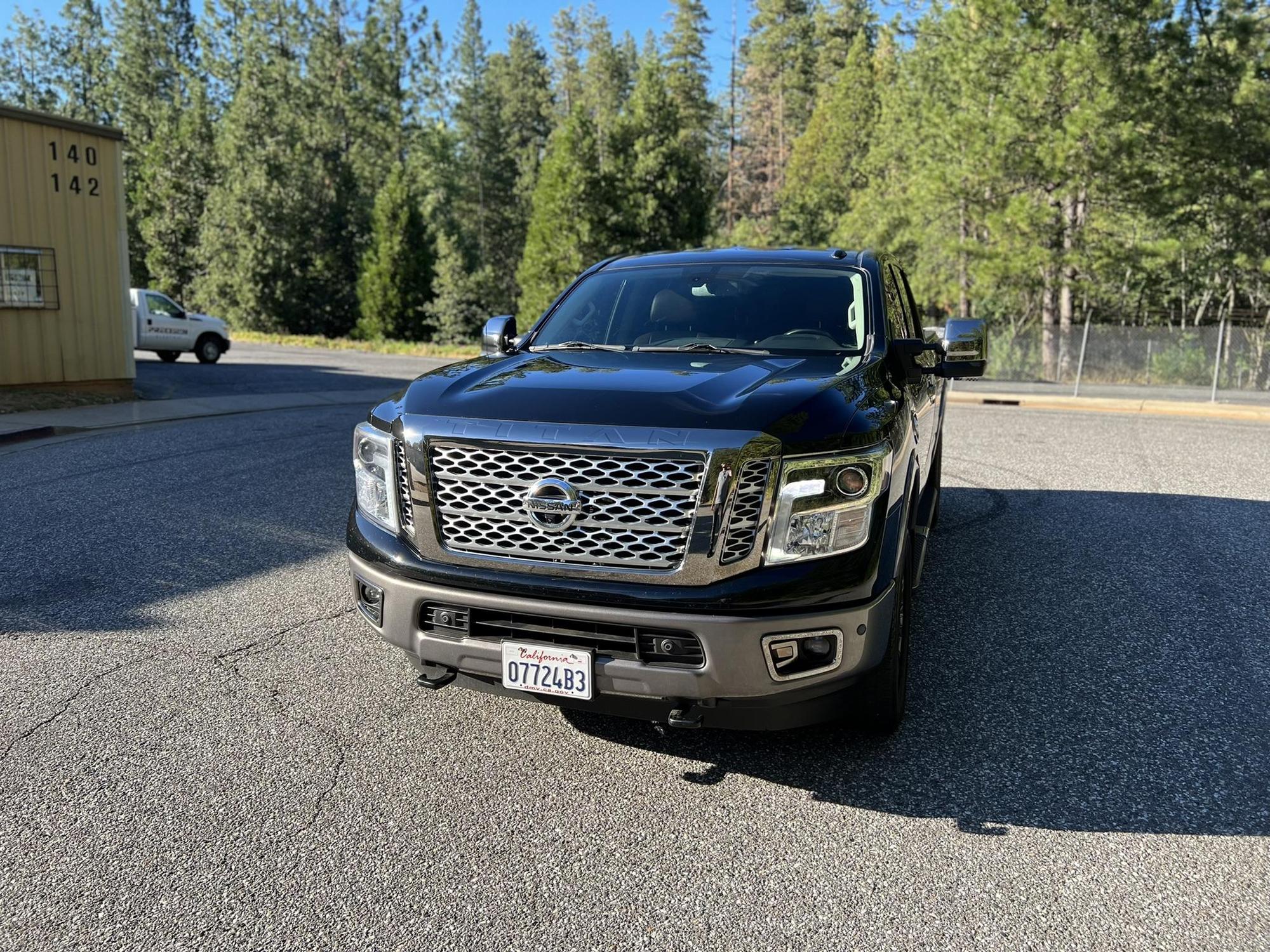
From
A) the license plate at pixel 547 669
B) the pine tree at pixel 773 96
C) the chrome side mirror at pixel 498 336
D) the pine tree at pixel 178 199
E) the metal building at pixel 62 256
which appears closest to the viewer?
the license plate at pixel 547 669

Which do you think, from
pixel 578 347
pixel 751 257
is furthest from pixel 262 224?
pixel 578 347

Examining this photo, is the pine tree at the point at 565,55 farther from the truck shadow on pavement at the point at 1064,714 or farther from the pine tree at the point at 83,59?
the truck shadow on pavement at the point at 1064,714

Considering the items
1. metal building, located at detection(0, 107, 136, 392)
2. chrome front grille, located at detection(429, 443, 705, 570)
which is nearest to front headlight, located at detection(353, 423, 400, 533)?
chrome front grille, located at detection(429, 443, 705, 570)

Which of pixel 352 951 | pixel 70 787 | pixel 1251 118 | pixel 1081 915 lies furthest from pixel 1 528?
pixel 1251 118

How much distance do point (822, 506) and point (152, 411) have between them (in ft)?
42.7

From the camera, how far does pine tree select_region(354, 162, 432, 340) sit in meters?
→ 41.7

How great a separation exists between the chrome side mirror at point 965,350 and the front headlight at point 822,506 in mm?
1960

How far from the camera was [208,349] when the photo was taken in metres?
24.5

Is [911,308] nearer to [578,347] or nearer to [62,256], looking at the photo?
[578,347]

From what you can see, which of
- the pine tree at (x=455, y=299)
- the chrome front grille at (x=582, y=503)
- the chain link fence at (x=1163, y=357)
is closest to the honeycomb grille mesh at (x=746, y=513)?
the chrome front grille at (x=582, y=503)

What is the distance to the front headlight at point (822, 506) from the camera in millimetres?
3133

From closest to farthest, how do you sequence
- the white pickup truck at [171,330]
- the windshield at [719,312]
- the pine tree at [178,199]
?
the windshield at [719,312], the white pickup truck at [171,330], the pine tree at [178,199]

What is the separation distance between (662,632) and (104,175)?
595 inches

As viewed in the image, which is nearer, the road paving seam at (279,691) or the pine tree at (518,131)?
the road paving seam at (279,691)
